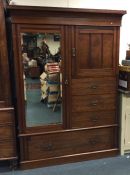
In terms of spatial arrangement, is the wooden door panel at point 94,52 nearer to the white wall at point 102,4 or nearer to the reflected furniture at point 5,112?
the white wall at point 102,4

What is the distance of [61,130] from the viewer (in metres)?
2.62

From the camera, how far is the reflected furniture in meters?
2.30

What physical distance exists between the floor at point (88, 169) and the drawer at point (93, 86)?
880 mm

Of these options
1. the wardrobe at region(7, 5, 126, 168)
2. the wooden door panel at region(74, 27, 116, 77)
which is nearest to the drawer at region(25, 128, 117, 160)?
the wardrobe at region(7, 5, 126, 168)

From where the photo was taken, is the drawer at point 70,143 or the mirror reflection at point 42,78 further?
the drawer at point 70,143

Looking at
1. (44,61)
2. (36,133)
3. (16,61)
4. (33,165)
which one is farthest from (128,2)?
(33,165)

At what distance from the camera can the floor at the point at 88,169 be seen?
2500mm

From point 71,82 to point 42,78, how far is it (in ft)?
1.13

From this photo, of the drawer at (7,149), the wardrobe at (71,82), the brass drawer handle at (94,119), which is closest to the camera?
the wardrobe at (71,82)

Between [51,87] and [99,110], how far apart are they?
0.67 metres

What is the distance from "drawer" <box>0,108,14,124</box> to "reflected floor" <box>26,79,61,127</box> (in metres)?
0.19

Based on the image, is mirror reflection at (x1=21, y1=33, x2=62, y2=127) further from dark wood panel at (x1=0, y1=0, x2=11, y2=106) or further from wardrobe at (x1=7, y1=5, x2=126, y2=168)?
dark wood panel at (x1=0, y1=0, x2=11, y2=106)

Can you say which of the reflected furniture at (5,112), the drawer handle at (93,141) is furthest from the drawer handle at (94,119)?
the reflected furniture at (5,112)

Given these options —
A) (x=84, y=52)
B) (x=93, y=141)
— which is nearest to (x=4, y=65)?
(x=84, y=52)
